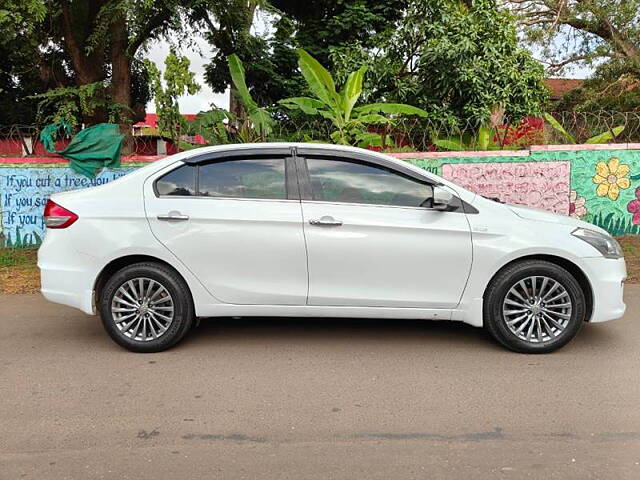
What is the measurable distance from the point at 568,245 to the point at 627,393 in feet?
3.93

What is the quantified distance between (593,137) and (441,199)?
6846mm

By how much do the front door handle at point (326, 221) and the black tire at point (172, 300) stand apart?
119cm

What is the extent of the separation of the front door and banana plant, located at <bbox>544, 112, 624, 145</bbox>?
633cm

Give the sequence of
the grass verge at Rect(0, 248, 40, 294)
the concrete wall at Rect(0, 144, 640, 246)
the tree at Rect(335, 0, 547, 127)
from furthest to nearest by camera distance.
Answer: the tree at Rect(335, 0, 547, 127)
the concrete wall at Rect(0, 144, 640, 246)
the grass verge at Rect(0, 248, 40, 294)

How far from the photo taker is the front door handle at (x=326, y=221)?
469cm

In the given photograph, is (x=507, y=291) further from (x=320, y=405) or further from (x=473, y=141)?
(x=473, y=141)

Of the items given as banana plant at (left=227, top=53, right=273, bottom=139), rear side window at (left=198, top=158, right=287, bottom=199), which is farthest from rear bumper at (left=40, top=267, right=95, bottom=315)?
banana plant at (left=227, top=53, right=273, bottom=139)

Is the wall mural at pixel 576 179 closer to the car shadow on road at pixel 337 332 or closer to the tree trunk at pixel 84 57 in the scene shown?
the car shadow on road at pixel 337 332

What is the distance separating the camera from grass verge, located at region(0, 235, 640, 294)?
7316 mm

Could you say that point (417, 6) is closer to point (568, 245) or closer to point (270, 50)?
point (270, 50)

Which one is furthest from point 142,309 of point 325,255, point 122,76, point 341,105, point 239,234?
point 122,76

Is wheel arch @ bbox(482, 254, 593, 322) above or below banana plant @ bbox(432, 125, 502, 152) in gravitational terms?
below

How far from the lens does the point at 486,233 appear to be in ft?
15.4

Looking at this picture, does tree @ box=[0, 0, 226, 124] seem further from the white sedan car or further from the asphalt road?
the asphalt road
